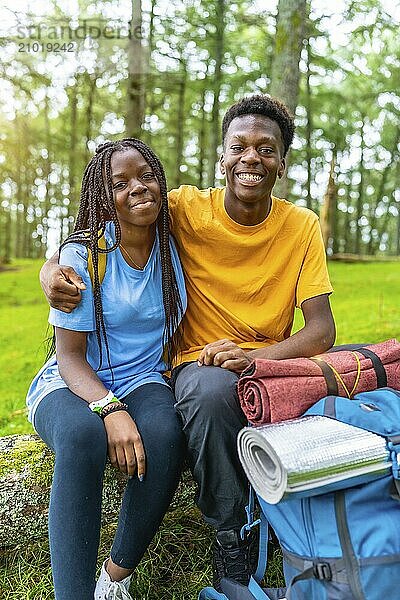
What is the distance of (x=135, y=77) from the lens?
314 inches

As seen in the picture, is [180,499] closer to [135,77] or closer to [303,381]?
[303,381]

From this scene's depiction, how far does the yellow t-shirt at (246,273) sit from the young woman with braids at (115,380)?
10cm

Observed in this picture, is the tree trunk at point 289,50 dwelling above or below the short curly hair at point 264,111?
above

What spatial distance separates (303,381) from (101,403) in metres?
0.68

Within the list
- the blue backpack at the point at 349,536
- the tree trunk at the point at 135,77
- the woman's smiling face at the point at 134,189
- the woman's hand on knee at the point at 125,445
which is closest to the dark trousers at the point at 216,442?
the woman's hand on knee at the point at 125,445

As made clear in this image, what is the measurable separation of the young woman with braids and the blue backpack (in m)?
0.51

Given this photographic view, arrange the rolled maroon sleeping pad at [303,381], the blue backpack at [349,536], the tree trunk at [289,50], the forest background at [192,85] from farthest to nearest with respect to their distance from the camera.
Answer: the forest background at [192,85]
the tree trunk at [289,50]
the rolled maroon sleeping pad at [303,381]
the blue backpack at [349,536]

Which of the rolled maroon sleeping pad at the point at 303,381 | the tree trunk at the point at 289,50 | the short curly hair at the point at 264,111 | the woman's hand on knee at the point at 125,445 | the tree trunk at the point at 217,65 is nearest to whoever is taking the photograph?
the rolled maroon sleeping pad at the point at 303,381

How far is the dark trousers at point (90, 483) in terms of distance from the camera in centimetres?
191

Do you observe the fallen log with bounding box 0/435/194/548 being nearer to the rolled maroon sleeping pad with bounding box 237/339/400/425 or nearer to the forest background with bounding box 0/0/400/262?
the rolled maroon sleeping pad with bounding box 237/339/400/425

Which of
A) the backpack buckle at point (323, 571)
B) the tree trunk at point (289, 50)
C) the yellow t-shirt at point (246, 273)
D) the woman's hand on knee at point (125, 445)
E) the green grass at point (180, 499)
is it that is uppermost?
the tree trunk at point (289, 50)

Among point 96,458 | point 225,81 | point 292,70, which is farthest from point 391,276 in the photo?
point 96,458

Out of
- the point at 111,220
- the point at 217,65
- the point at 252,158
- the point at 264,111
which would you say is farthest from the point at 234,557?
the point at 217,65

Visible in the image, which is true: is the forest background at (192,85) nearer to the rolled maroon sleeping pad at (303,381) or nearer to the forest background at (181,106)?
the forest background at (181,106)
